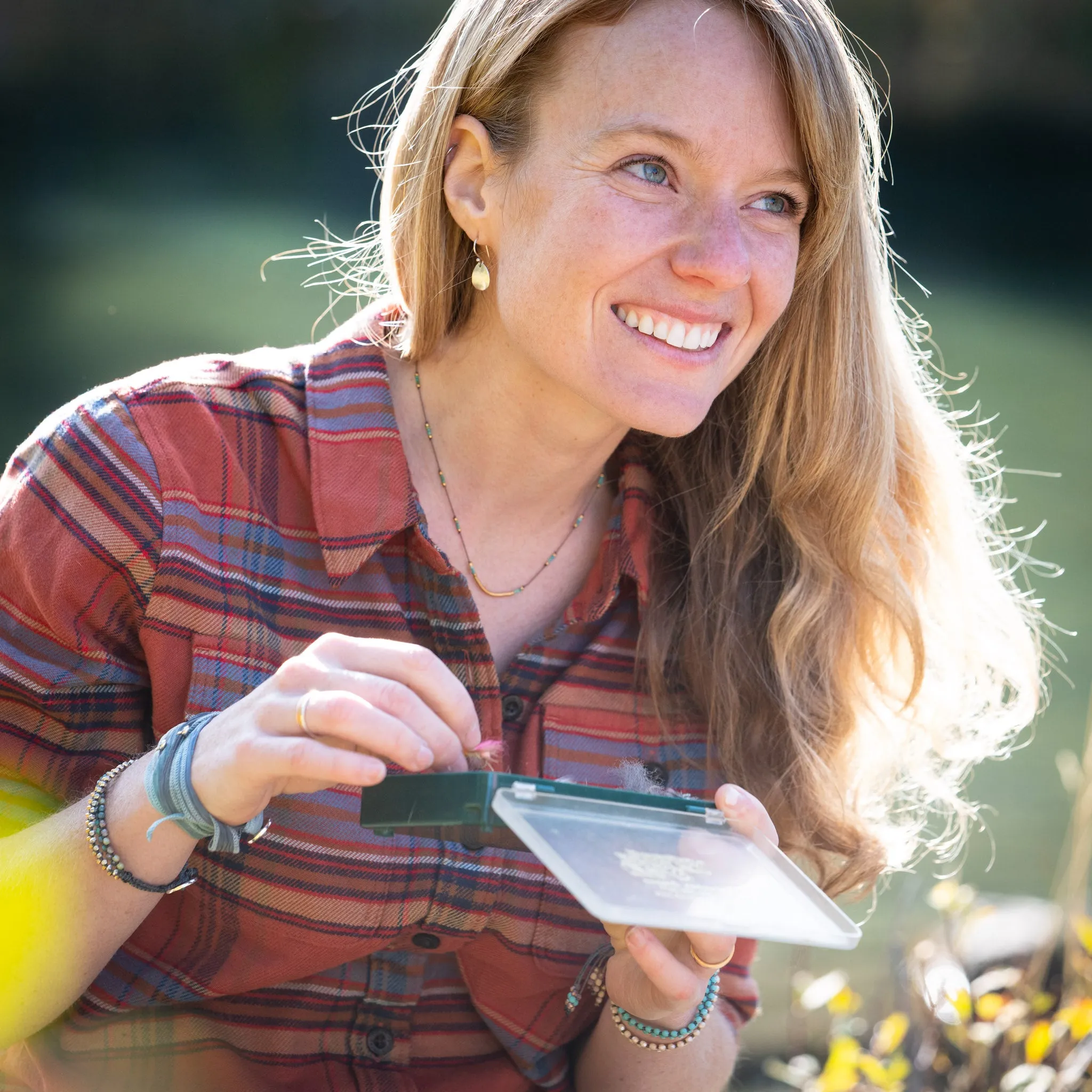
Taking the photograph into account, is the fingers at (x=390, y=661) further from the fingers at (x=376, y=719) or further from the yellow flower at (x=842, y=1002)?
the yellow flower at (x=842, y=1002)

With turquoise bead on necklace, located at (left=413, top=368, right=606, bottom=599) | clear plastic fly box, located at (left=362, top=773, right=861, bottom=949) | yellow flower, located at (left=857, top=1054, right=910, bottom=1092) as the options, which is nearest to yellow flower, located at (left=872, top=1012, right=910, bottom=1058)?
yellow flower, located at (left=857, top=1054, right=910, bottom=1092)

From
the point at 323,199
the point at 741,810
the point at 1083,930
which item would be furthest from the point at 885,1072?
the point at 323,199

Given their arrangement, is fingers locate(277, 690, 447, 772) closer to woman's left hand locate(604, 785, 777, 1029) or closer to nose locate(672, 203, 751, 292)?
woman's left hand locate(604, 785, 777, 1029)

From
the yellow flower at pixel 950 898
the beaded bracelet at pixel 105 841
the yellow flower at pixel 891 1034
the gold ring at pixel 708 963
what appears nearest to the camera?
the beaded bracelet at pixel 105 841

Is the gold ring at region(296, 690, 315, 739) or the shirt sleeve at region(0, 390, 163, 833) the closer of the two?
the gold ring at region(296, 690, 315, 739)

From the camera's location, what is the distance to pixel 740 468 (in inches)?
87.0

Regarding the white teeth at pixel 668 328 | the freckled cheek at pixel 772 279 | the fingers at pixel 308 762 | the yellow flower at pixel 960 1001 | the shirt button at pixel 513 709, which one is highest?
the freckled cheek at pixel 772 279

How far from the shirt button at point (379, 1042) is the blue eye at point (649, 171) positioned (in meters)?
1.16

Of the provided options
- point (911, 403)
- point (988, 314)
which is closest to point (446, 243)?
point (911, 403)

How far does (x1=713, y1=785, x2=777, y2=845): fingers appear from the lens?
A: 1485 millimetres

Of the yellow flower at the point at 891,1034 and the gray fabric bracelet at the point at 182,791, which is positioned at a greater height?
the gray fabric bracelet at the point at 182,791

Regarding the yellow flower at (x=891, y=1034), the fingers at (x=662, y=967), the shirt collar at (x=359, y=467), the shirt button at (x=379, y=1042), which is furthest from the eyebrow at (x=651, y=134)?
the yellow flower at (x=891, y=1034)

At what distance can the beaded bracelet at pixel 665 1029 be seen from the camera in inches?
71.2

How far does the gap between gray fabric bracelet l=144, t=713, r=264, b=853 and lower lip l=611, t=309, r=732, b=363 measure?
0.75 m
